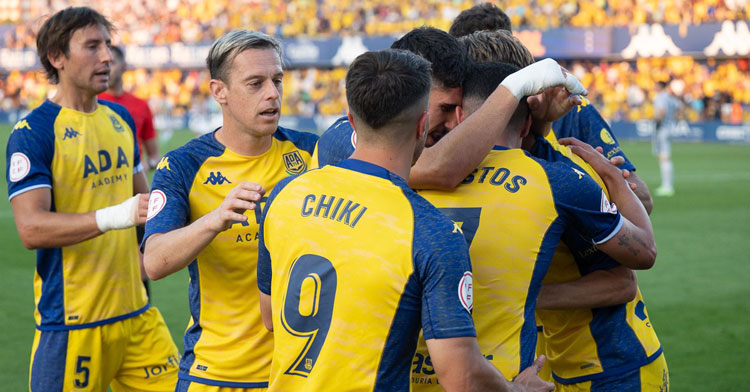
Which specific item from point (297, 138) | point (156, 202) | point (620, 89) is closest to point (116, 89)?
point (297, 138)

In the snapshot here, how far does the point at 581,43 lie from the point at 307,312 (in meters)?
32.2

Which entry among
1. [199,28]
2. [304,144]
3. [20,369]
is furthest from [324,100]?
[304,144]

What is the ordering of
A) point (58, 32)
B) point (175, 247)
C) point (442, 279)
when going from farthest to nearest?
point (58, 32)
point (175, 247)
point (442, 279)

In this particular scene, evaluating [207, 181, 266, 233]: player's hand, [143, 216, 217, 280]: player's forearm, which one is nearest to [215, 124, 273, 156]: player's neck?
[143, 216, 217, 280]: player's forearm

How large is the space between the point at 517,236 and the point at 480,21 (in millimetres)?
2348

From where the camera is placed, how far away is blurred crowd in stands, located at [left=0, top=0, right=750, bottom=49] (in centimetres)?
3259

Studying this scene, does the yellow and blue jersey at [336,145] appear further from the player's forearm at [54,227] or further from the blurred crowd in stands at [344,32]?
the blurred crowd in stands at [344,32]

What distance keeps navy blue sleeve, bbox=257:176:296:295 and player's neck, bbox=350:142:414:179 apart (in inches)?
9.7

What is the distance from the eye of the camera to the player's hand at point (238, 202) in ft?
8.90

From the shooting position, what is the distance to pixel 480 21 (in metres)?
4.72

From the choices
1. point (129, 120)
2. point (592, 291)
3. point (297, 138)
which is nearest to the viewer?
point (592, 291)

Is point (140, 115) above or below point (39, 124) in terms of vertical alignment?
below

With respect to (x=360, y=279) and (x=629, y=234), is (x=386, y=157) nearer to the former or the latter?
(x=360, y=279)

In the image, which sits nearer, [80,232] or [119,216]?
[119,216]
